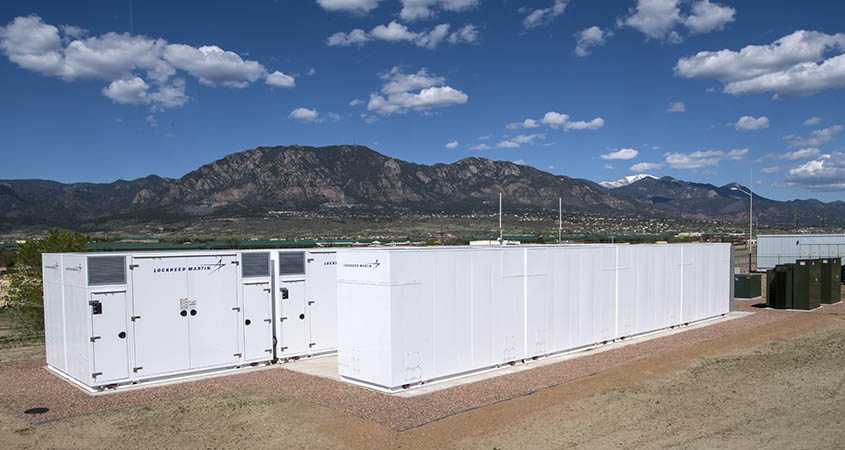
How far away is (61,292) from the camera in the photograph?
44.3 feet

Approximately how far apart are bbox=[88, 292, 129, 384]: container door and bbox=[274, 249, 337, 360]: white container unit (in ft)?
11.9

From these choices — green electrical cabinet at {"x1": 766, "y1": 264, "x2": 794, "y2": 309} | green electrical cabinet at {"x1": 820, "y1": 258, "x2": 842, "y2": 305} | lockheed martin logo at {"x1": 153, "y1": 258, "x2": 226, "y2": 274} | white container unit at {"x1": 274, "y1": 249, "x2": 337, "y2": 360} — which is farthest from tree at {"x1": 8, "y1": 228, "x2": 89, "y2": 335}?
green electrical cabinet at {"x1": 820, "y1": 258, "x2": 842, "y2": 305}

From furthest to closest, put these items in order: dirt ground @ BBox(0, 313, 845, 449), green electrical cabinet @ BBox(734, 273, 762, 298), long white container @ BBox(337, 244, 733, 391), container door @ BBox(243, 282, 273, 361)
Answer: green electrical cabinet @ BBox(734, 273, 762, 298)
container door @ BBox(243, 282, 273, 361)
long white container @ BBox(337, 244, 733, 391)
dirt ground @ BBox(0, 313, 845, 449)

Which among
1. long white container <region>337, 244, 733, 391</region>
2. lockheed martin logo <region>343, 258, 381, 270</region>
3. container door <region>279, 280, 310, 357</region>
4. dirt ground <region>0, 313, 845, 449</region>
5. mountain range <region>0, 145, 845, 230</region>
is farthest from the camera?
mountain range <region>0, 145, 845, 230</region>

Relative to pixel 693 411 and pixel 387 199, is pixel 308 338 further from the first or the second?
pixel 387 199

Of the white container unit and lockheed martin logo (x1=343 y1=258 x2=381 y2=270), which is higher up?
lockheed martin logo (x1=343 y1=258 x2=381 y2=270)

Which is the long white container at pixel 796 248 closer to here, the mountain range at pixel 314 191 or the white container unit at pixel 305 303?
the white container unit at pixel 305 303

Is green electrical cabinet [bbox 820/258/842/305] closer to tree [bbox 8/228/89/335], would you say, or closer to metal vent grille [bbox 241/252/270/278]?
metal vent grille [bbox 241/252/270/278]

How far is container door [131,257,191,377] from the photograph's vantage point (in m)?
12.9

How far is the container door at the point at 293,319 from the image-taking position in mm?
15086

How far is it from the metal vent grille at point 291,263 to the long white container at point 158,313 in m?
0.11

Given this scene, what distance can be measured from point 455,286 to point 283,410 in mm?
4528

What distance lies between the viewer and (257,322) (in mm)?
14602

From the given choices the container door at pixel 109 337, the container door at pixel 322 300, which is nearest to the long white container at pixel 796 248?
the container door at pixel 322 300
